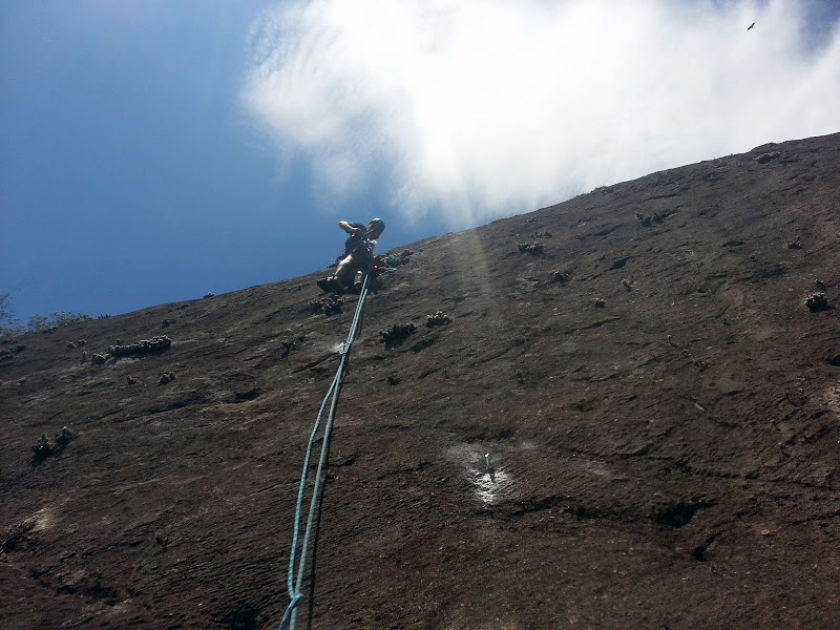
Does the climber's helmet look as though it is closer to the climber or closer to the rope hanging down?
the climber

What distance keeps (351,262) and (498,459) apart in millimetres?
9980

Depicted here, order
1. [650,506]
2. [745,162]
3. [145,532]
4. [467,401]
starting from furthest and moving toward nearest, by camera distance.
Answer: [745,162] < [467,401] < [145,532] < [650,506]

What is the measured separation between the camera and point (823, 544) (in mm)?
4500

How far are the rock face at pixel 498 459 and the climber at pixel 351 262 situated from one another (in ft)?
7.63

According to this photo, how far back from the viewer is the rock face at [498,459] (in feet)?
15.8

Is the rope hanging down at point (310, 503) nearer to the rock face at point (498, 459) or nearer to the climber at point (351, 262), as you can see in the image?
the rock face at point (498, 459)

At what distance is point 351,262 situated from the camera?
15477 millimetres

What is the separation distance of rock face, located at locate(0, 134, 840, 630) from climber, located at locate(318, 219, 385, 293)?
233cm

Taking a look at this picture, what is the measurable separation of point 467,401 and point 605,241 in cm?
750

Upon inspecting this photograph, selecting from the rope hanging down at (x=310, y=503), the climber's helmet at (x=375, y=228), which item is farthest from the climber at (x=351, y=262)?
the rope hanging down at (x=310, y=503)

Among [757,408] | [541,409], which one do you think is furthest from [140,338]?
[757,408]

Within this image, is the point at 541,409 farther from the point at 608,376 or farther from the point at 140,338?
the point at 140,338

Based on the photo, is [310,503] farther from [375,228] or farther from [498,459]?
[375,228]

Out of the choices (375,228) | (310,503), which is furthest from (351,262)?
(310,503)
